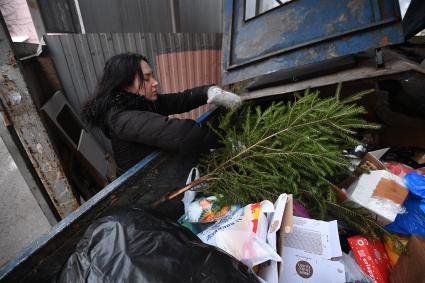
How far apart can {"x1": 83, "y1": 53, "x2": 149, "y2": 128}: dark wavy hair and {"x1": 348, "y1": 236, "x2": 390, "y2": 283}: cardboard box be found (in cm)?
182

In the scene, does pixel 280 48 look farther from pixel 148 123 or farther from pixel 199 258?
pixel 199 258

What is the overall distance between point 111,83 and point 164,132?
66cm

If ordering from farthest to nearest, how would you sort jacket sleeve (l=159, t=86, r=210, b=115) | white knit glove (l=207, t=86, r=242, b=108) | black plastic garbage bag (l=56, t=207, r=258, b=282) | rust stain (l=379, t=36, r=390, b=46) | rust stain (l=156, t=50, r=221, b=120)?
1. rust stain (l=156, t=50, r=221, b=120)
2. jacket sleeve (l=159, t=86, r=210, b=115)
3. white knit glove (l=207, t=86, r=242, b=108)
4. rust stain (l=379, t=36, r=390, b=46)
5. black plastic garbage bag (l=56, t=207, r=258, b=282)

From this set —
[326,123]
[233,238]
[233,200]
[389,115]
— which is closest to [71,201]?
[233,200]

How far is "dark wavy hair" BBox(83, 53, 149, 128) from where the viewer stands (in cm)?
182

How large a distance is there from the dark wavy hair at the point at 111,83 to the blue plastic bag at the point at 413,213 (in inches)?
79.3

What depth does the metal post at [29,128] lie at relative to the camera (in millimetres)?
1869

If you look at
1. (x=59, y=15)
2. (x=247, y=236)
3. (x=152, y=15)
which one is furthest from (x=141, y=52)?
(x=247, y=236)

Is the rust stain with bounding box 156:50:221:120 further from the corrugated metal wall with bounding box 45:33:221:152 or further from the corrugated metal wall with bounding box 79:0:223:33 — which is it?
the corrugated metal wall with bounding box 79:0:223:33

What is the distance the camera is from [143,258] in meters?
0.88

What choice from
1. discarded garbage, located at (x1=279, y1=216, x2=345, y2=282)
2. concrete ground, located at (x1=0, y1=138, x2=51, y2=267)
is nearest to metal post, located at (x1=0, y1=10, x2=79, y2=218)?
concrete ground, located at (x1=0, y1=138, x2=51, y2=267)

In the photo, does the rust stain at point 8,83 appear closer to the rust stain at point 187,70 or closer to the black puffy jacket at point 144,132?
the black puffy jacket at point 144,132

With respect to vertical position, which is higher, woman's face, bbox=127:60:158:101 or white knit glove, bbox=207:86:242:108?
woman's face, bbox=127:60:158:101

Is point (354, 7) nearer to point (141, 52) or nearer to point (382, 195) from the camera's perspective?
point (382, 195)
